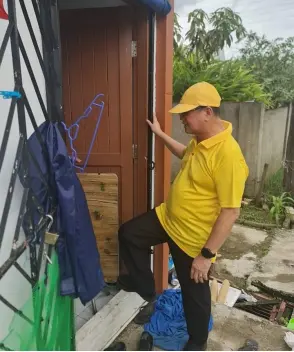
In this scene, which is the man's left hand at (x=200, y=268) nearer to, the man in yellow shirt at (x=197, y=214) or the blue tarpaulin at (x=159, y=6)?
the man in yellow shirt at (x=197, y=214)

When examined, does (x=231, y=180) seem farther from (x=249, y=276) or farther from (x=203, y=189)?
(x=249, y=276)

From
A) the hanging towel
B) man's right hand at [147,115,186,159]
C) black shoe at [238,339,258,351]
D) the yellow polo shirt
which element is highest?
man's right hand at [147,115,186,159]

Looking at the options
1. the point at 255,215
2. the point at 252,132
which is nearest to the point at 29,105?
the point at 255,215

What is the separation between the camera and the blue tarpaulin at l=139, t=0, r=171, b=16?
246 cm

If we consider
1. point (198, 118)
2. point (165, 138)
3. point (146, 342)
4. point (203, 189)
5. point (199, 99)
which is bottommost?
point (146, 342)

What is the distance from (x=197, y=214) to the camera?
7.54 ft

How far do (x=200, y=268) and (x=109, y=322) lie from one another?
103cm

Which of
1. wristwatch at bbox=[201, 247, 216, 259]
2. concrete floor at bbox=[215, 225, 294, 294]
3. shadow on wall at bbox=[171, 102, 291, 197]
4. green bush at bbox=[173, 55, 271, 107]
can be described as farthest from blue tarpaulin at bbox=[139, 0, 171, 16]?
green bush at bbox=[173, 55, 271, 107]

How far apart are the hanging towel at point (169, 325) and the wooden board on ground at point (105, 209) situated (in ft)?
1.74

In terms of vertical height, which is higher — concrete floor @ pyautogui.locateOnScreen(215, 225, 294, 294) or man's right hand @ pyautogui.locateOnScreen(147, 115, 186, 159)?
man's right hand @ pyautogui.locateOnScreen(147, 115, 186, 159)

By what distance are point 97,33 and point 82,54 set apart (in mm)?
212

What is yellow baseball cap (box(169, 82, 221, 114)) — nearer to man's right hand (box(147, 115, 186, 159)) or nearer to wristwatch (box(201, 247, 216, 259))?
man's right hand (box(147, 115, 186, 159))

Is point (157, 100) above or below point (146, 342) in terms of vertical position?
above

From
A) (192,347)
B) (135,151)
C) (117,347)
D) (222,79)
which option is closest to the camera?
(192,347)
